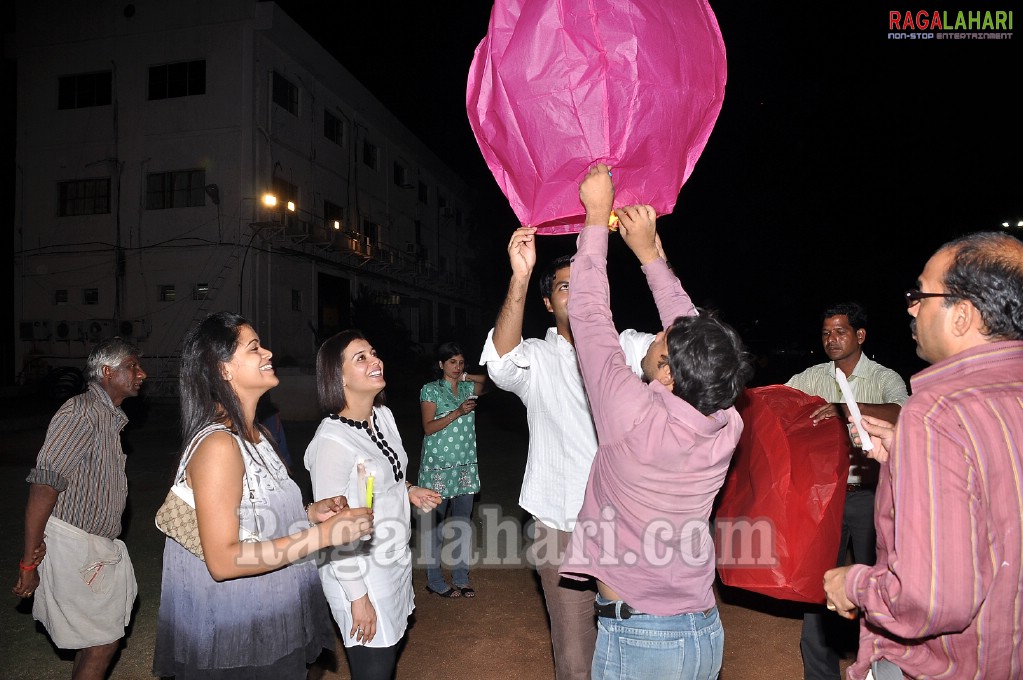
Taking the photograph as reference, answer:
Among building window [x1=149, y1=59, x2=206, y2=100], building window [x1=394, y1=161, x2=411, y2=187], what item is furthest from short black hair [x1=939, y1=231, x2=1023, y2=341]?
building window [x1=394, y1=161, x2=411, y2=187]

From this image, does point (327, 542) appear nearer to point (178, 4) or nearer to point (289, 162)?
point (289, 162)

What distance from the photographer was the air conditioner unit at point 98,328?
20141 mm

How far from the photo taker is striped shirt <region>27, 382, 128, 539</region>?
2996mm

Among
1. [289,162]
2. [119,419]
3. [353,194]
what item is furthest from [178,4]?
[119,419]

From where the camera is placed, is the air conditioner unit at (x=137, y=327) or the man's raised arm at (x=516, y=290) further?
the air conditioner unit at (x=137, y=327)

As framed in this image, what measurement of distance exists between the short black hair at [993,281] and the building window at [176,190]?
2173cm

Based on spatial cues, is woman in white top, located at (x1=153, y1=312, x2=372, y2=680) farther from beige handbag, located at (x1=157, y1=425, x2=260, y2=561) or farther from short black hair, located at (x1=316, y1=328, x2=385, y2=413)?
short black hair, located at (x1=316, y1=328, x2=385, y2=413)

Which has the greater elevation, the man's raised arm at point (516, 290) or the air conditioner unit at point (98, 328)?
the air conditioner unit at point (98, 328)

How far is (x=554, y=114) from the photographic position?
6.61 feet

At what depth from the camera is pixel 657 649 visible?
188 cm

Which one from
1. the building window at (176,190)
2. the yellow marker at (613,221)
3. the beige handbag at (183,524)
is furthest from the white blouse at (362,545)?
the building window at (176,190)

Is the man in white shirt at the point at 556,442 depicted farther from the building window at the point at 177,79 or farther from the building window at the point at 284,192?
the building window at the point at 177,79

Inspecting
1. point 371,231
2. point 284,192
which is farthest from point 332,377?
point 371,231

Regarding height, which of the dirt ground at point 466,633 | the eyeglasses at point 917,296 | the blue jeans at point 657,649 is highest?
the eyeglasses at point 917,296
